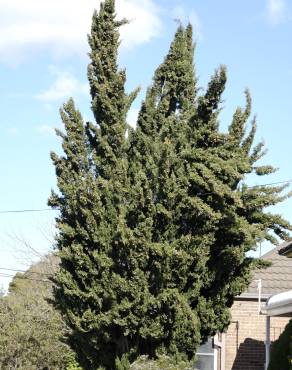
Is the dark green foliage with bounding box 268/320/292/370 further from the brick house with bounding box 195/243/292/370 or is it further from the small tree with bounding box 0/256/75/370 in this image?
the small tree with bounding box 0/256/75/370

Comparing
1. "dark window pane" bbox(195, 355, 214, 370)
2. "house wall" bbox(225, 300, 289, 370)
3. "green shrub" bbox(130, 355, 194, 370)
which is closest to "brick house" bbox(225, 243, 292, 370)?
"house wall" bbox(225, 300, 289, 370)

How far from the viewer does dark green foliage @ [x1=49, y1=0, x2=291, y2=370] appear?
11141 millimetres

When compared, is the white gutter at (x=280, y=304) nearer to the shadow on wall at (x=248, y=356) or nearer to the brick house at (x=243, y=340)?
the brick house at (x=243, y=340)

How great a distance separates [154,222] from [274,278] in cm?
839

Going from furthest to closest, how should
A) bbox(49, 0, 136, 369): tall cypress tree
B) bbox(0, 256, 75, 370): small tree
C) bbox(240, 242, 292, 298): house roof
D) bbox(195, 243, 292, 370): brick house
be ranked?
bbox(0, 256, 75, 370): small tree, bbox(240, 242, 292, 298): house roof, bbox(195, 243, 292, 370): brick house, bbox(49, 0, 136, 369): tall cypress tree

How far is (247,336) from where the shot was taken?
58.6 feet

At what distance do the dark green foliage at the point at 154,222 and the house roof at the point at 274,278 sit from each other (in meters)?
6.35

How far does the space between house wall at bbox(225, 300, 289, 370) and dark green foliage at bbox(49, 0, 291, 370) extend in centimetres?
597

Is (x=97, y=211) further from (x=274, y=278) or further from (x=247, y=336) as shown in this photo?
(x=274, y=278)

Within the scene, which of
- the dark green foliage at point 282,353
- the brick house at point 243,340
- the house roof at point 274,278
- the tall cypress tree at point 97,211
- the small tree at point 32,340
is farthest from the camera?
the small tree at point 32,340

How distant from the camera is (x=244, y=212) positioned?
38.4 feet

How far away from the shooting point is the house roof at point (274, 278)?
18297 mm

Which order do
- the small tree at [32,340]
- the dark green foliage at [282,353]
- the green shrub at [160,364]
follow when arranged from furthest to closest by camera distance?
the small tree at [32,340], the dark green foliage at [282,353], the green shrub at [160,364]

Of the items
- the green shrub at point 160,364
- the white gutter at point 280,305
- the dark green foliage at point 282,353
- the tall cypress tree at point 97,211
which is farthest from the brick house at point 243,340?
the green shrub at point 160,364
